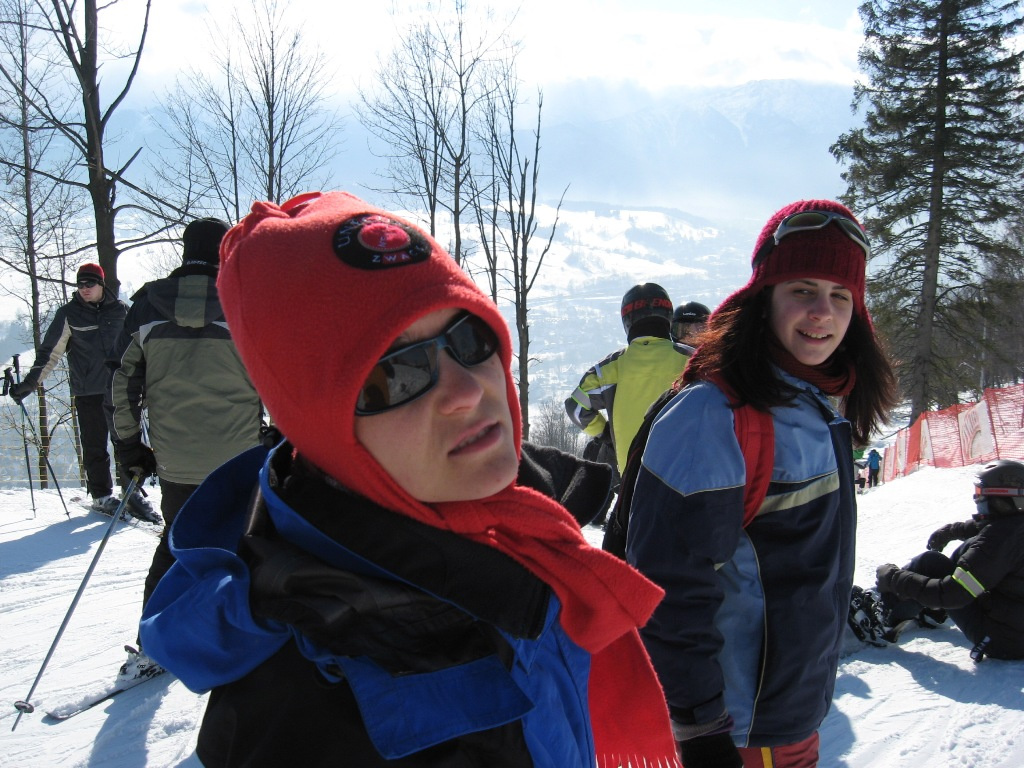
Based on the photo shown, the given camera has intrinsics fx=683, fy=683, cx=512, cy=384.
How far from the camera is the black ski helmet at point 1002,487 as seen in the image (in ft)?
13.9

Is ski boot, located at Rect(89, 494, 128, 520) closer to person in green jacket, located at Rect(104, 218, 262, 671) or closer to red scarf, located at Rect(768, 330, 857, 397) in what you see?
person in green jacket, located at Rect(104, 218, 262, 671)

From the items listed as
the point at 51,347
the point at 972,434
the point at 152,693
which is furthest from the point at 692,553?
the point at 972,434

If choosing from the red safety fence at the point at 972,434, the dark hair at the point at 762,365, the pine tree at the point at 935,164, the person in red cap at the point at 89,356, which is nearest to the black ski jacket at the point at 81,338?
the person in red cap at the point at 89,356

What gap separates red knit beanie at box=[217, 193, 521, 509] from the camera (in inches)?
39.5

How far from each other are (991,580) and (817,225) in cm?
344

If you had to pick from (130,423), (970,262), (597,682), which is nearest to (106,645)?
(130,423)

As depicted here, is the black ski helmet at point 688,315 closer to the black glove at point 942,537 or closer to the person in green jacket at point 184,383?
the black glove at point 942,537

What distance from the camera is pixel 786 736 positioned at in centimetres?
189

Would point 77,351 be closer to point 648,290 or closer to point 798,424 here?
point 648,290

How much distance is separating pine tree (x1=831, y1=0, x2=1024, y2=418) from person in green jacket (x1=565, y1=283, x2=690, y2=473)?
21.8m

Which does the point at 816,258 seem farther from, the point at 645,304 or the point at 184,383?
the point at 184,383

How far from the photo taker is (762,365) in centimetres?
203

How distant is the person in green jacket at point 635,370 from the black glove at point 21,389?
5501mm

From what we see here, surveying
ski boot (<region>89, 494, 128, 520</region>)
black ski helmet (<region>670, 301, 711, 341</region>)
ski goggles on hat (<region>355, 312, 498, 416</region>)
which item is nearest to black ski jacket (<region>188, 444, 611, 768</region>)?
ski goggles on hat (<region>355, 312, 498, 416</region>)
